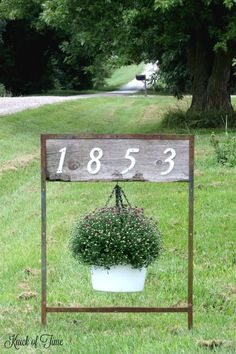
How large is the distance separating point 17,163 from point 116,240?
379 inches

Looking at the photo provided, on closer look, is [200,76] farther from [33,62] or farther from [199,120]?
[33,62]

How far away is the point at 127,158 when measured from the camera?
213 inches

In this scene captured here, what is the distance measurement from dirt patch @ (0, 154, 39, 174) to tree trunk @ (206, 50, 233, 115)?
735 cm

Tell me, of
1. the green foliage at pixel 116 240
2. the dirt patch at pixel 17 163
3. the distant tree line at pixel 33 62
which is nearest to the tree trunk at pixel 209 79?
the dirt patch at pixel 17 163

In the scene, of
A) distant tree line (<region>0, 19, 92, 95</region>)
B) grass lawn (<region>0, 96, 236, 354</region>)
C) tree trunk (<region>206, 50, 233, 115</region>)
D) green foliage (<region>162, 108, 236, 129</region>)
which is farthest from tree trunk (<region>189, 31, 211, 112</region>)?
distant tree line (<region>0, 19, 92, 95</region>)

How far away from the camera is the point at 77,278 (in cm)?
690

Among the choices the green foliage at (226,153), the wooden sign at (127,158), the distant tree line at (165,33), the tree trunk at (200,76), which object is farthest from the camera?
the tree trunk at (200,76)

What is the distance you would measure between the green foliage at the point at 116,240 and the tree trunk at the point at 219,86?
16.3 metres

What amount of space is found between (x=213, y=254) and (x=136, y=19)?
469 inches

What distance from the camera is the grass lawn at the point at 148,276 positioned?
529 centimetres

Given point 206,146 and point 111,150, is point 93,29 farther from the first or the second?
point 111,150

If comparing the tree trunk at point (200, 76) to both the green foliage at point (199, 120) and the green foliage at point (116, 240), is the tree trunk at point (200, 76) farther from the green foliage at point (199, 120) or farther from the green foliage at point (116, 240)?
the green foliage at point (116, 240)

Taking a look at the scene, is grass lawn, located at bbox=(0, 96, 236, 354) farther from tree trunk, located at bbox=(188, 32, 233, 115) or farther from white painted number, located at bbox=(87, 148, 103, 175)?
tree trunk, located at bbox=(188, 32, 233, 115)

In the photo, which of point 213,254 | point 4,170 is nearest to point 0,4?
point 4,170
